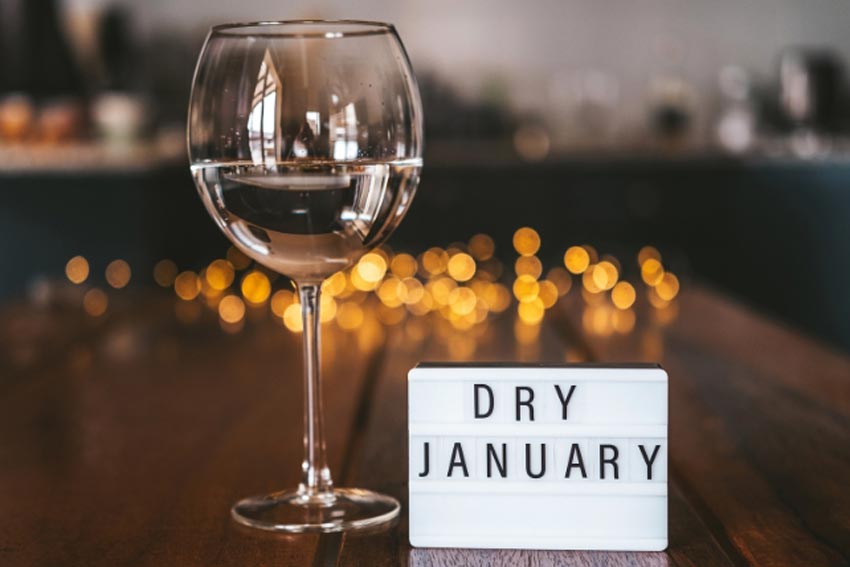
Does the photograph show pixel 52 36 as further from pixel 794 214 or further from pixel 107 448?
Answer: pixel 107 448

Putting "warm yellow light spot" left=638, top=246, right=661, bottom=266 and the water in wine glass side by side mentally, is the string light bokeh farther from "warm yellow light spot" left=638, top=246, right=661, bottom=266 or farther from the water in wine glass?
"warm yellow light spot" left=638, top=246, right=661, bottom=266

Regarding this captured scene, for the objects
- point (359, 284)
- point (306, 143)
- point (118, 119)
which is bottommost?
point (359, 284)

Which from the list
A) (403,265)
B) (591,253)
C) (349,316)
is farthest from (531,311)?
(591,253)

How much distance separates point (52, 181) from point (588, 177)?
149 centimetres

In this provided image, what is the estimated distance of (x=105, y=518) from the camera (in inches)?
21.4

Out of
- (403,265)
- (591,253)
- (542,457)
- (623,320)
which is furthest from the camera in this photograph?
(591,253)

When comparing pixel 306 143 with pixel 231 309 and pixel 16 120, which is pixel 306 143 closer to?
pixel 231 309

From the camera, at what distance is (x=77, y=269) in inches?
132

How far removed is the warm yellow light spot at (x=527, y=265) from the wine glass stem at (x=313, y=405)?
287cm

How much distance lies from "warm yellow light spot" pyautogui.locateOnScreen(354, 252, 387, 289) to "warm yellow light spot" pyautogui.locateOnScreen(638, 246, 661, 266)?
2.99ft

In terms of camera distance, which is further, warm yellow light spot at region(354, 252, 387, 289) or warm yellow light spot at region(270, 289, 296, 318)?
warm yellow light spot at region(354, 252, 387, 289)

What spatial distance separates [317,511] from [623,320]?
2.36ft

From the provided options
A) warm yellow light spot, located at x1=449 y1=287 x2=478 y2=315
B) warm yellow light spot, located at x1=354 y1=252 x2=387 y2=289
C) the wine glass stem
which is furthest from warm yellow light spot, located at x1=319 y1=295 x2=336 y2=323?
A: warm yellow light spot, located at x1=354 y1=252 x2=387 y2=289

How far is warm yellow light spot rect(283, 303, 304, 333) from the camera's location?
1.22 meters
